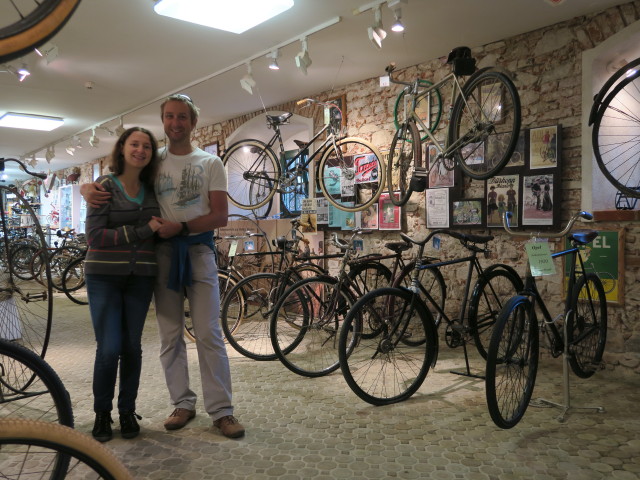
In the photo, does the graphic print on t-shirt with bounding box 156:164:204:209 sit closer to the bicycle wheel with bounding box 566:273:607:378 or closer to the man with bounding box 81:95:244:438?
the man with bounding box 81:95:244:438

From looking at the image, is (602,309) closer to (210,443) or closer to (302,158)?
(210,443)

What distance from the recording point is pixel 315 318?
3.46m

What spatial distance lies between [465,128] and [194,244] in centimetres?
264

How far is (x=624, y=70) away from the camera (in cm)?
291

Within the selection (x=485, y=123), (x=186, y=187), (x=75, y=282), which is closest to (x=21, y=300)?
(x=75, y=282)

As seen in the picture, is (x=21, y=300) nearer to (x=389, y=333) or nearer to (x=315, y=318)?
(x=315, y=318)

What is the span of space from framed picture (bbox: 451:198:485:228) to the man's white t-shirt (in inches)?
97.5

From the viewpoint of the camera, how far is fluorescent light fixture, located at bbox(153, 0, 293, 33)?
10.8 ft

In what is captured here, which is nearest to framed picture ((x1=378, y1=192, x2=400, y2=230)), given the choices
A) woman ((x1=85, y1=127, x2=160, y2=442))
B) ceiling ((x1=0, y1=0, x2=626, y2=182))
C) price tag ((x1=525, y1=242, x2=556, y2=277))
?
ceiling ((x1=0, y1=0, x2=626, y2=182))

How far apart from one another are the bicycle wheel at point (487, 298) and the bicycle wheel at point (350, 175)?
1.41 m

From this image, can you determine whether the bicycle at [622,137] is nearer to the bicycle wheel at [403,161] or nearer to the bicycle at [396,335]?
the bicycle at [396,335]

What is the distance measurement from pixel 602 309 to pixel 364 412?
1833mm

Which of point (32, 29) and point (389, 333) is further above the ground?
point (32, 29)

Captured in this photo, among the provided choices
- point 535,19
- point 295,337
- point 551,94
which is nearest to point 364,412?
point 295,337
